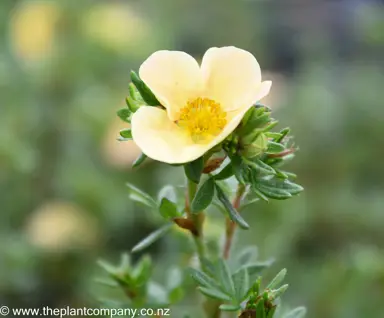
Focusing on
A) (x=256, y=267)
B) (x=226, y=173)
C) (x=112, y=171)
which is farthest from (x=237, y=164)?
(x=112, y=171)

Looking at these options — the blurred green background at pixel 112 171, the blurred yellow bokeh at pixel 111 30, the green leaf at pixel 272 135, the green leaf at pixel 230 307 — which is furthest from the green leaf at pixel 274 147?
the blurred yellow bokeh at pixel 111 30

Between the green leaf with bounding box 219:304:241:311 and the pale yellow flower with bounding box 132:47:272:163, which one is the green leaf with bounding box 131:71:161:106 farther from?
the green leaf with bounding box 219:304:241:311

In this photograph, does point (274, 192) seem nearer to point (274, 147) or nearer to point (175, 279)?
point (274, 147)

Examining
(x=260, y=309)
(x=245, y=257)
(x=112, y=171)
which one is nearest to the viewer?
(x=260, y=309)

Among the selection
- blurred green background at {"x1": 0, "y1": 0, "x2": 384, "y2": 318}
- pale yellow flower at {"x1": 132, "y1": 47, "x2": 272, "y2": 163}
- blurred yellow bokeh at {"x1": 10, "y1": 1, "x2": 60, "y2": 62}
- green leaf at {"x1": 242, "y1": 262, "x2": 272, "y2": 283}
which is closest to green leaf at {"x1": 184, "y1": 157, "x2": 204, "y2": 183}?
pale yellow flower at {"x1": 132, "y1": 47, "x2": 272, "y2": 163}

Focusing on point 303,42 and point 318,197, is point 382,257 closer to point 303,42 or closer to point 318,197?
point 318,197

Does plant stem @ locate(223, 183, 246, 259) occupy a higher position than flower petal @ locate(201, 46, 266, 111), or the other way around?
flower petal @ locate(201, 46, 266, 111)

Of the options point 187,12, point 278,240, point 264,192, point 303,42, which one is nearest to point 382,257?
point 278,240
